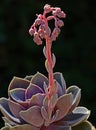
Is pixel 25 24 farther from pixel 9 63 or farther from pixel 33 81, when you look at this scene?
pixel 33 81

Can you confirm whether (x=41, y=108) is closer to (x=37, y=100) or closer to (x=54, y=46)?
(x=37, y=100)

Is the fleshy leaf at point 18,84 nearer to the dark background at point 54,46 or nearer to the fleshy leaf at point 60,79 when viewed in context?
the fleshy leaf at point 60,79

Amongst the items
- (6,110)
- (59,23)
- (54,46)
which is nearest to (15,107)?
(6,110)

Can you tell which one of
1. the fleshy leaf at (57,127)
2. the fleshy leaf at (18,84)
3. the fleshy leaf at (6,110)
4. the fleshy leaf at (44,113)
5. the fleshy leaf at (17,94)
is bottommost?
the fleshy leaf at (57,127)

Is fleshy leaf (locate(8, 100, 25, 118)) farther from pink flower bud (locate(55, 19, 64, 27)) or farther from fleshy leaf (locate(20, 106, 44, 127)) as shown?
pink flower bud (locate(55, 19, 64, 27))

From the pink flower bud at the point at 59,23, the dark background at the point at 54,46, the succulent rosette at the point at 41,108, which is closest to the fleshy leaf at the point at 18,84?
the succulent rosette at the point at 41,108
